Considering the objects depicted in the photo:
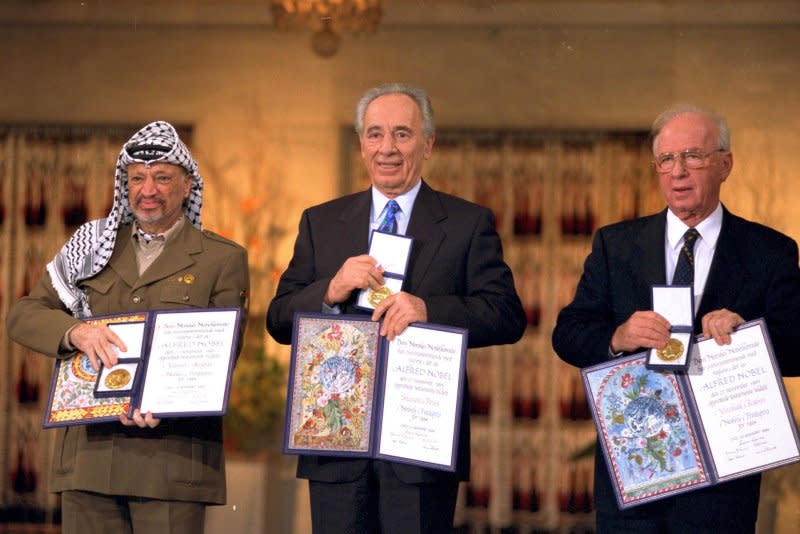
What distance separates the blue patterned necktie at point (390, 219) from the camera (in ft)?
11.5

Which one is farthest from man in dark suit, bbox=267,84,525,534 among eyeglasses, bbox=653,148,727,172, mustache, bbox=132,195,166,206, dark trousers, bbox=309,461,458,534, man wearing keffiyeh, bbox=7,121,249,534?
eyeglasses, bbox=653,148,727,172

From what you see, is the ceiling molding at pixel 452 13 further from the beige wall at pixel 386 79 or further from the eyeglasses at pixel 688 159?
the eyeglasses at pixel 688 159

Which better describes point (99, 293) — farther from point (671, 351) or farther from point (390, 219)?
point (671, 351)

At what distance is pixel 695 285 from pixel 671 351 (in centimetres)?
27

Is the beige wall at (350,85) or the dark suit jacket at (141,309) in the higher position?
the beige wall at (350,85)

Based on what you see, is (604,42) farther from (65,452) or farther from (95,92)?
(65,452)

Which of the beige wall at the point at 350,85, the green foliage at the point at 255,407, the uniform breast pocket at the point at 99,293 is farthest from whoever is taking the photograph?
the green foliage at the point at 255,407

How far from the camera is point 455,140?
6590mm

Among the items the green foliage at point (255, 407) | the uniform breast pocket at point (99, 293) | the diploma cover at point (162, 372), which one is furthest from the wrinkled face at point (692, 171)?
the green foliage at point (255, 407)

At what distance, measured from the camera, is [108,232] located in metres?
3.72

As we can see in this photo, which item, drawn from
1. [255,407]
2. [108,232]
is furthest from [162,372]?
[255,407]

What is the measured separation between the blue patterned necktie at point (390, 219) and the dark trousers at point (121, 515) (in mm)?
994

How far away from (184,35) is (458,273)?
3.70m

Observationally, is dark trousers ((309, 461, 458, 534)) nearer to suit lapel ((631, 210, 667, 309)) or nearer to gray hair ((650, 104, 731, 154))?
suit lapel ((631, 210, 667, 309))
